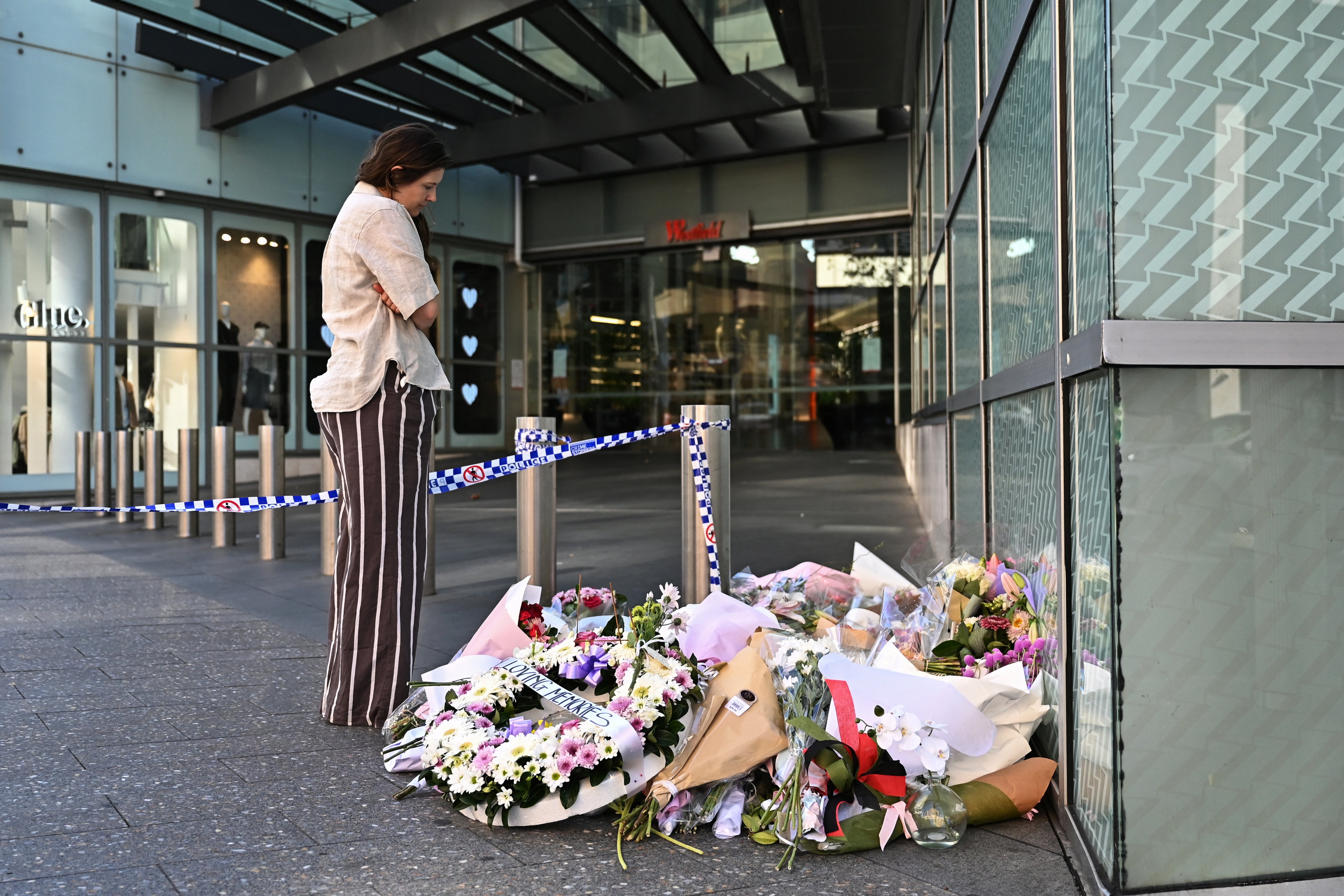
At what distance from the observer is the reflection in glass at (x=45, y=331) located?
14391mm

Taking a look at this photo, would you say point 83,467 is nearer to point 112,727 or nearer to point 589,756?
point 112,727

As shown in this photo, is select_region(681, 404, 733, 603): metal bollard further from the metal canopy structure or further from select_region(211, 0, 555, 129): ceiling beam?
select_region(211, 0, 555, 129): ceiling beam

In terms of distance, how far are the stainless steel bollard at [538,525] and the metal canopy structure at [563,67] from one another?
6915 millimetres

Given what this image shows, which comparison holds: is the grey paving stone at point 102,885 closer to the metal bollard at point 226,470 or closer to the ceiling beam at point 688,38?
the metal bollard at point 226,470

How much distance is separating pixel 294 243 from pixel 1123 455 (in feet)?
56.8

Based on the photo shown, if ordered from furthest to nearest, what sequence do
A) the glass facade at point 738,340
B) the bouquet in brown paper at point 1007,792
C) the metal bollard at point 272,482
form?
the glass facade at point 738,340 < the metal bollard at point 272,482 < the bouquet in brown paper at point 1007,792

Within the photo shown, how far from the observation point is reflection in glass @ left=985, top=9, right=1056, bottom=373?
8.91 ft

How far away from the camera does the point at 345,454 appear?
10.8 ft

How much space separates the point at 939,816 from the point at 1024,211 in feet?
5.75

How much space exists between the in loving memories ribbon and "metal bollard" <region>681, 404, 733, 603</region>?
0.05 feet

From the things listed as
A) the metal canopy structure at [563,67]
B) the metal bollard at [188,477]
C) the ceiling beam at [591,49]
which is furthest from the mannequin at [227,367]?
the metal bollard at [188,477]

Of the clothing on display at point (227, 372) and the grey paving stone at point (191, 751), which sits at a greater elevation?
the clothing on display at point (227, 372)

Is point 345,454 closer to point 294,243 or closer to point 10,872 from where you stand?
point 10,872

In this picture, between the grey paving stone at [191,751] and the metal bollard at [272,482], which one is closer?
the grey paving stone at [191,751]
